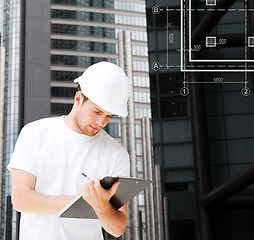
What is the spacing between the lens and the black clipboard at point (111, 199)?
40.8 inches

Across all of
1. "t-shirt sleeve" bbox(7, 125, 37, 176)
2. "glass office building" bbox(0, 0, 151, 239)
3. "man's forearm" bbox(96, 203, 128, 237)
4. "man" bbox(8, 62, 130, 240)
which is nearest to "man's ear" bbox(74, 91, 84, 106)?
"man" bbox(8, 62, 130, 240)

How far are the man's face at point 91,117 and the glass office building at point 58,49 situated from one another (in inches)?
452

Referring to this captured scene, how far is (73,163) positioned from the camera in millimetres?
1167

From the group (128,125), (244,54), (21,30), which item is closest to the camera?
(244,54)

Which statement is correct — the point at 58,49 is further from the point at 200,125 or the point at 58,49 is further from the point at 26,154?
the point at 26,154

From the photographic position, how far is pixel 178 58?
17.4 ft

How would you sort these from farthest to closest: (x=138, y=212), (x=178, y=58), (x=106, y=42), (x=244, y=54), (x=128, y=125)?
(x=106, y=42)
(x=128, y=125)
(x=138, y=212)
(x=178, y=58)
(x=244, y=54)

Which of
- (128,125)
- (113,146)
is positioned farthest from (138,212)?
(113,146)

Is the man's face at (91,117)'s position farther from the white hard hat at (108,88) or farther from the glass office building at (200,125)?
the glass office building at (200,125)

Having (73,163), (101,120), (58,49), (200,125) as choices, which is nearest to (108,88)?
(101,120)

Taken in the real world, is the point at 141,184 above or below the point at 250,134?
below

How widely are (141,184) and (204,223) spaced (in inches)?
153

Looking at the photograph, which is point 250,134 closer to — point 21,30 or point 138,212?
point 138,212

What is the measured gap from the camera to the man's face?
1141mm
